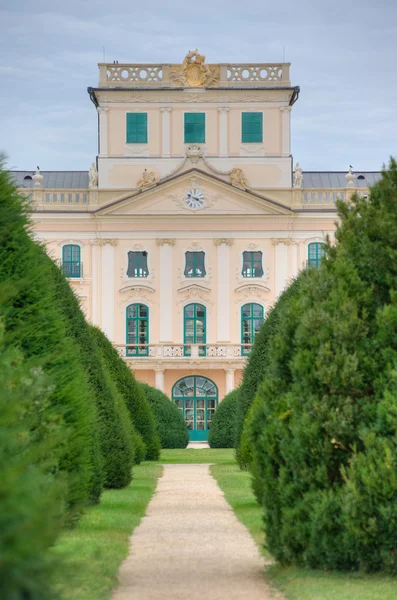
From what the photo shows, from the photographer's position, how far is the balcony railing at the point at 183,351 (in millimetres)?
56500

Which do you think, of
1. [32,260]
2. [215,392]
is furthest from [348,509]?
[215,392]

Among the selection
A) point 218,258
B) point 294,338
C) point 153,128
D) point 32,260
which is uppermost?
point 153,128

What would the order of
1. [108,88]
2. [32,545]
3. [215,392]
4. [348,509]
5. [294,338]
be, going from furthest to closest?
[108,88] → [215,392] → [294,338] → [348,509] → [32,545]

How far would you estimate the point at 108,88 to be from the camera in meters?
60.5

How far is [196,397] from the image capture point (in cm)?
5575

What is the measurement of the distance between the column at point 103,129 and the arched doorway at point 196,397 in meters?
13.7

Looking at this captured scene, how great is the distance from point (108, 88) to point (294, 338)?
52.9 metres

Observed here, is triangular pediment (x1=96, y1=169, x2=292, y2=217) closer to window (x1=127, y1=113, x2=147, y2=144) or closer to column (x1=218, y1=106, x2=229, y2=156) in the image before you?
column (x1=218, y1=106, x2=229, y2=156)

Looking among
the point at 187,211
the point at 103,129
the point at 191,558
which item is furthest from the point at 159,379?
the point at 191,558

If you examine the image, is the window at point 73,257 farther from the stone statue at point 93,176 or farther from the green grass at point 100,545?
the green grass at point 100,545

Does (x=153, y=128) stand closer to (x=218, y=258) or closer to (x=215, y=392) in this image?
(x=218, y=258)

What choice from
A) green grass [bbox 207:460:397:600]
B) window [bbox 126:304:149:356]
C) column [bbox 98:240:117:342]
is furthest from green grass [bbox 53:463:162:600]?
column [bbox 98:240:117:342]

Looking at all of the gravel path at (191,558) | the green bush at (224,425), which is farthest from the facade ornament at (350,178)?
the gravel path at (191,558)

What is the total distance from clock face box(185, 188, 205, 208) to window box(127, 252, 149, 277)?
3521 mm
